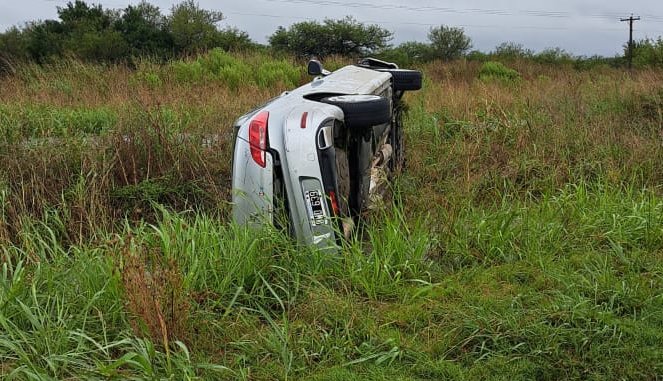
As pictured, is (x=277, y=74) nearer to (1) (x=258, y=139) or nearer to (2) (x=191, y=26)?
(1) (x=258, y=139)

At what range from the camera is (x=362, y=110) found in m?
3.69

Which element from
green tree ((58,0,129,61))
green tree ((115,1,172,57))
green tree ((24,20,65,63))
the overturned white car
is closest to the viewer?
the overturned white car

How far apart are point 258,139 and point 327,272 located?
2.96 feet

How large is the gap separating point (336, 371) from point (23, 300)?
1536 millimetres

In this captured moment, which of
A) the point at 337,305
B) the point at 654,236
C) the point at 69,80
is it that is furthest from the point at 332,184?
the point at 69,80

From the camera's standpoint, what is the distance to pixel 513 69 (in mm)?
20016

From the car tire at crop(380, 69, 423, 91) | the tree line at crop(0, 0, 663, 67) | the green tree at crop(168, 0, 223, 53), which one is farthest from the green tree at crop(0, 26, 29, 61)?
the car tire at crop(380, 69, 423, 91)

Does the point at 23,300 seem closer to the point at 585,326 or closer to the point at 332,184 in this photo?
the point at 332,184

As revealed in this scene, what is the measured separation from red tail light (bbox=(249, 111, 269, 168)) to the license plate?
0.33 m

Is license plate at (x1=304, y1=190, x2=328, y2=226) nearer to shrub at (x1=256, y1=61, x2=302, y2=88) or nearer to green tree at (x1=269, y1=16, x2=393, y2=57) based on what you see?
shrub at (x1=256, y1=61, x2=302, y2=88)

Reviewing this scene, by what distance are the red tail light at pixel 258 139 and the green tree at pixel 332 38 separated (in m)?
32.9

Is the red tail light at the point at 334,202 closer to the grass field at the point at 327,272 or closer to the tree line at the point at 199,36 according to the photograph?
the grass field at the point at 327,272

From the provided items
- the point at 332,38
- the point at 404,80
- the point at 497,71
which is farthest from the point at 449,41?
the point at 404,80

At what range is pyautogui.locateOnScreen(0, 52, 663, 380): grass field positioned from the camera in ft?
7.57
